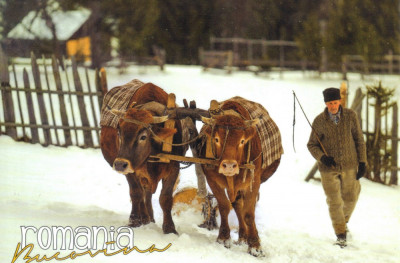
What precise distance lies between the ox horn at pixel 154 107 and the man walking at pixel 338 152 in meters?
1.48

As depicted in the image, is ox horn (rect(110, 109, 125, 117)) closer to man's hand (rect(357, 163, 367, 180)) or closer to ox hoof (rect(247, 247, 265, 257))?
ox hoof (rect(247, 247, 265, 257))

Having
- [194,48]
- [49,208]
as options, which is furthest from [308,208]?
[194,48]

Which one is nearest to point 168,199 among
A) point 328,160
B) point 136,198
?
point 136,198

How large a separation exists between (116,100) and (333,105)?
7.02ft

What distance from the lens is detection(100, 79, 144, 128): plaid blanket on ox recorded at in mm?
5002

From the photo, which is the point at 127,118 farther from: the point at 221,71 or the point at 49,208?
the point at 221,71

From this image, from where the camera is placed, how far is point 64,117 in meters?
8.54

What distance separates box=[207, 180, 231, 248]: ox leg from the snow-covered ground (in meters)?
0.09

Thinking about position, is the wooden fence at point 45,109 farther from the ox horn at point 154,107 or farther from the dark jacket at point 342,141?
the dark jacket at point 342,141

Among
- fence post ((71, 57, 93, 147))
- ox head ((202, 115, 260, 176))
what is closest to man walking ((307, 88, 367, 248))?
ox head ((202, 115, 260, 176))

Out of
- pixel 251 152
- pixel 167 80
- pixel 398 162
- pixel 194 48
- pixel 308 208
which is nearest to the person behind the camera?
pixel 251 152

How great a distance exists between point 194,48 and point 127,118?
1247 centimetres

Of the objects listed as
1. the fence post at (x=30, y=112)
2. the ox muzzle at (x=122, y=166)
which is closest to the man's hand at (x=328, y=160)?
the ox muzzle at (x=122, y=166)

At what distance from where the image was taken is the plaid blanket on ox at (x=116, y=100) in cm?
500
